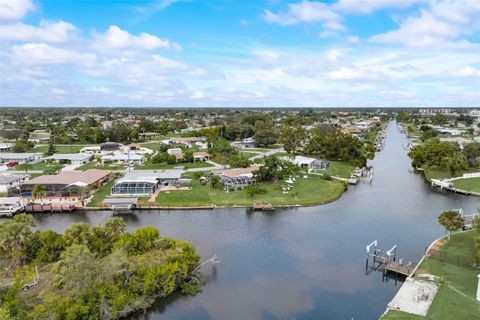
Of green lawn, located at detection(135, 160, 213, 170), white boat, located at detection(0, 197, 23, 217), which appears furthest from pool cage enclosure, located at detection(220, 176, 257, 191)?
white boat, located at detection(0, 197, 23, 217)

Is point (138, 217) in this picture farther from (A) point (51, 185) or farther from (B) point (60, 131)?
(B) point (60, 131)

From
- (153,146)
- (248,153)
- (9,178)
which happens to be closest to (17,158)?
(9,178)

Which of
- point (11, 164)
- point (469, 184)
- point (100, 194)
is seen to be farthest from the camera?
point (11, 164)

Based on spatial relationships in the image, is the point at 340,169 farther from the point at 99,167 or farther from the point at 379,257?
the point at 99,167

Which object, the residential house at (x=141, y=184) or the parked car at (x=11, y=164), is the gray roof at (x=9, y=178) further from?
the parked car at (x=11, y=164)

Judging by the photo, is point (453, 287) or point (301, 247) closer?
point (453, 287)

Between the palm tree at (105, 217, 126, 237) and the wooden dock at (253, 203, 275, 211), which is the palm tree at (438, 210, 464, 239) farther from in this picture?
the palm tree at (105, 217, 126, 237)

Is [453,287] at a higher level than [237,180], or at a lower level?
lower
